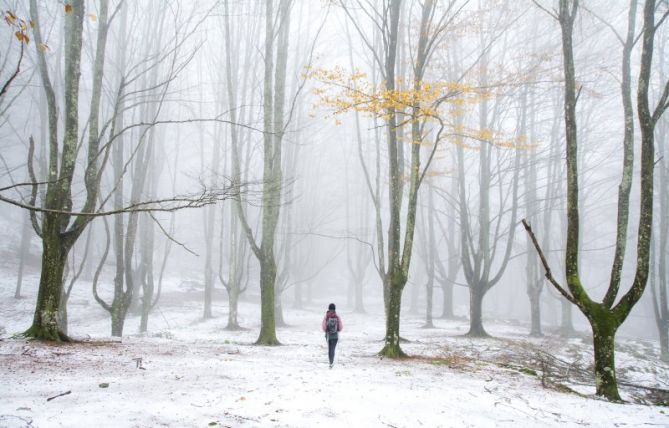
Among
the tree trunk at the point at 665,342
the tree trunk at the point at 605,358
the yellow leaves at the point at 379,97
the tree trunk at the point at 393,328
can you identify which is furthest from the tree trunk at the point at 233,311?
the tree trunk at the point at 665,342

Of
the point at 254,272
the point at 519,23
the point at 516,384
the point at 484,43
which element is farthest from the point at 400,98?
the point at 254,272

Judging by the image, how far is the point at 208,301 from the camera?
60.4 feet

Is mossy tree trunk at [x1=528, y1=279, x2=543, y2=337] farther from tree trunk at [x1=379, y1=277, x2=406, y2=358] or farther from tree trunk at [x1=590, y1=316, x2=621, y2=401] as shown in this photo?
tree trunk at [x1=590, y1=316, x2=621, y2=401]

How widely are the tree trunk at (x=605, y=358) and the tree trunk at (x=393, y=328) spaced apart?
11.5ft

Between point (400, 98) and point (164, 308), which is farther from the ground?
point (400, 98)

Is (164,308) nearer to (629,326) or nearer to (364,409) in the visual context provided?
(364,409)

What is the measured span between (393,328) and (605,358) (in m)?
3.77

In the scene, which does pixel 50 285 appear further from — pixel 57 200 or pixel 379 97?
pixel 379 97

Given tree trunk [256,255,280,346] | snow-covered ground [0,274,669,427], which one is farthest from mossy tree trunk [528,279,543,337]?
tree trunk [256,255,280,346]

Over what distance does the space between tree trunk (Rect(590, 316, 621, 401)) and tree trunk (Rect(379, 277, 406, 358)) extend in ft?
11.5

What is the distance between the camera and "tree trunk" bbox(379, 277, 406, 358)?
27.1 feet

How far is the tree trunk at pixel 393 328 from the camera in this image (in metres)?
8.27

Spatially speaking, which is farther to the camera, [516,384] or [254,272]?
[254,272]

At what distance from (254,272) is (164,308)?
13.4 metres
